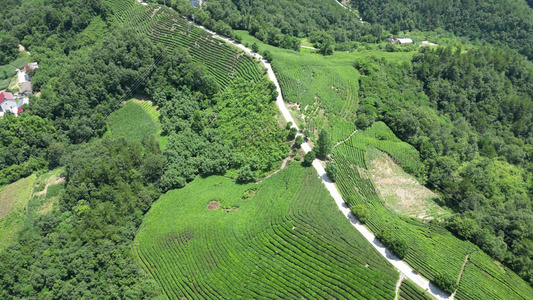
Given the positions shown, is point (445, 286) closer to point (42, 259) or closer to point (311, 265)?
point (311, 265)

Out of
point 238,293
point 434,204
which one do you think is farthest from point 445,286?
point 238,293

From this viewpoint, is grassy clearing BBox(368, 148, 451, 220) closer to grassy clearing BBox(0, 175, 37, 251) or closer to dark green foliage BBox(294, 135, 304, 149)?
dark green foliage BBox(294, 135, 304, 149)

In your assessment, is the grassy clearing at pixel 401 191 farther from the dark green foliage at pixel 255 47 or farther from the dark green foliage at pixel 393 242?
the dark green foliage at pixel 255 47

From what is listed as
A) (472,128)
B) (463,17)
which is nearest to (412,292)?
(472,128)

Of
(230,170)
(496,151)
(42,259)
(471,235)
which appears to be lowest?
(42,259)

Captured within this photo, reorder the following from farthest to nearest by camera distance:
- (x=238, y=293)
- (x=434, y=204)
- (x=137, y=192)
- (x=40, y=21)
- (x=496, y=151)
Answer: (x=40, y=21)
(x=496, y=151)
(x=137, y=192)
(x=434, y=204)
(x=238, y=293)

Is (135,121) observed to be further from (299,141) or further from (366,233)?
(366,233)
